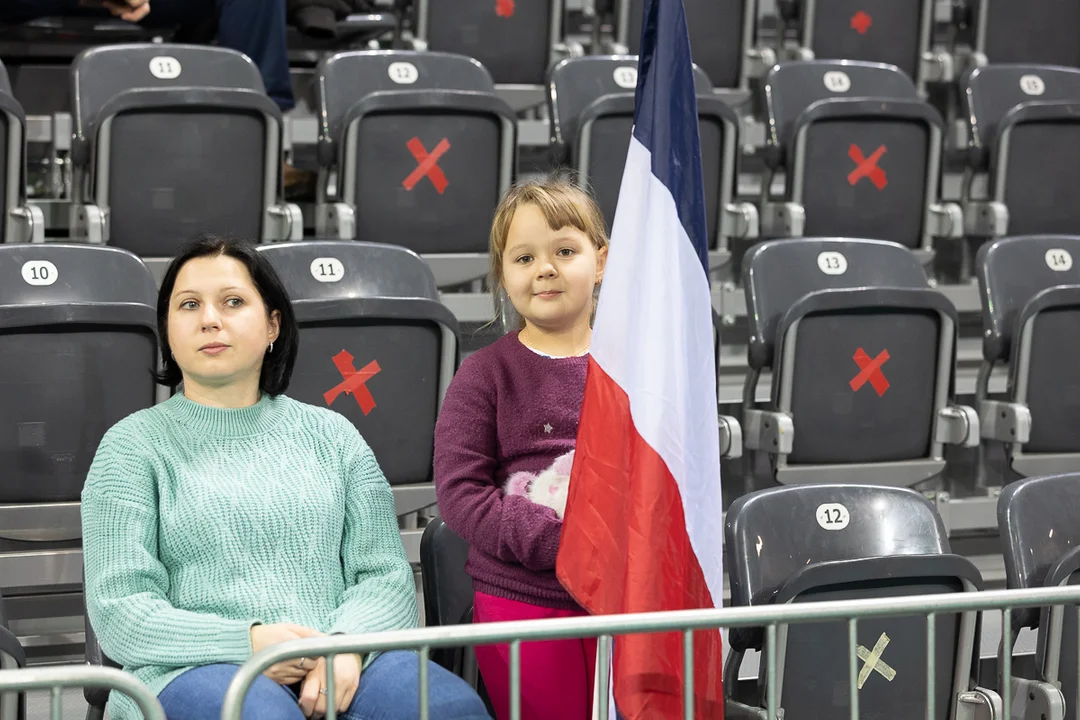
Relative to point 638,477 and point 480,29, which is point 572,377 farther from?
point 480,29

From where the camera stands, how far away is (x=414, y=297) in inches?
100

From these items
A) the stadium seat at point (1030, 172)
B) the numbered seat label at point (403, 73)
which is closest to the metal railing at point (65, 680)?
the numbered seat label at point (403, 73)

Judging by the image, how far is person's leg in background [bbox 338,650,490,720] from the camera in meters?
1.67

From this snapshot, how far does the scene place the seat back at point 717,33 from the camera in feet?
14.0

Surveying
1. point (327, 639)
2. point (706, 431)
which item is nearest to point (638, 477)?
point (706, 431)

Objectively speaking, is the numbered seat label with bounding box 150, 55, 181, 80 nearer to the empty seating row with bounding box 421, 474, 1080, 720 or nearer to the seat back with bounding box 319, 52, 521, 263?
the seat back with bounding box 319, 52, 521, 263

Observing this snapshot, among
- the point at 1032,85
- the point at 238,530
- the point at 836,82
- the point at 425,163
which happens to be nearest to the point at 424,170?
the point at 425,163

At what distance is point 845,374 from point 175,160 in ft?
4.45

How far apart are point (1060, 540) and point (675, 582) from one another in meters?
0.77

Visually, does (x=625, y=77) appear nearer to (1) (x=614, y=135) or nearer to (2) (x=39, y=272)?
(1) (x=614, y=135)

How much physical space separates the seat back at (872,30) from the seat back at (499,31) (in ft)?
2.73

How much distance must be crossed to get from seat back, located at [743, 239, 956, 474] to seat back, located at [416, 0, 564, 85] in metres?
1.42

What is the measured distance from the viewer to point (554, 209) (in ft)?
6.08

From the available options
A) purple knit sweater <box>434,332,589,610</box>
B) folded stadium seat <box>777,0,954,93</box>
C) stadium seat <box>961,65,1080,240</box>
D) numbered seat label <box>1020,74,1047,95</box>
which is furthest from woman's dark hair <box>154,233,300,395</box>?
folded stadium seat <box>777,0,954,93</box>
